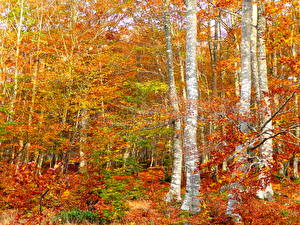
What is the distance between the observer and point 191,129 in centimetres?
713

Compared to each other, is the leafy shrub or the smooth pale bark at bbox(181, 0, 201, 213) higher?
the smooth pale bark at bbox(181, 0, 201, 213)

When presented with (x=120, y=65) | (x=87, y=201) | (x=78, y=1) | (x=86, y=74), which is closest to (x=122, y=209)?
(x=87, y=201)

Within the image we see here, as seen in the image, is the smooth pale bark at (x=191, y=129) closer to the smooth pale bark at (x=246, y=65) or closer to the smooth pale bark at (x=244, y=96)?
the smooth pale bark at (x=244, y=96)

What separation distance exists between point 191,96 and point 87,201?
17.7ft

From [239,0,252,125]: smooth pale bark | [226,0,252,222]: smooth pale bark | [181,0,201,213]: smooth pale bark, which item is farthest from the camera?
[181,0,201,213]: smooth pale bark

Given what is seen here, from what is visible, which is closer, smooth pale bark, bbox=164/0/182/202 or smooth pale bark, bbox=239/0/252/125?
smooth pale bark, bbox=239/0/252/125

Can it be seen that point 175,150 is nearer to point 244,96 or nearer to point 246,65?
point 244,96

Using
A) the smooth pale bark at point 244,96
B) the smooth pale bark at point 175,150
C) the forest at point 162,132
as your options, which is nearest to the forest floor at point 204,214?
the forest at point 162,132

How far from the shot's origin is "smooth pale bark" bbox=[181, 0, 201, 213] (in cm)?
687

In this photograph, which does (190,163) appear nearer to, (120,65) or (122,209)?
(122,209)

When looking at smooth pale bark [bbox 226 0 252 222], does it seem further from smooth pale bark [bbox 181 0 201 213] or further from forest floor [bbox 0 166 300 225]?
smooth pale bark [bbox 181 0 201 213]

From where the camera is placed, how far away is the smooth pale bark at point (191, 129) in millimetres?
6867

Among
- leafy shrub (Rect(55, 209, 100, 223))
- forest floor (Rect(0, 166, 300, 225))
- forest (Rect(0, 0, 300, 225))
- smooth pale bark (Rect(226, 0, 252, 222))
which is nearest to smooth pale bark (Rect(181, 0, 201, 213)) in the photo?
forest (Rect(0, 0, 300, 225))

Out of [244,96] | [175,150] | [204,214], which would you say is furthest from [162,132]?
[204,214]
